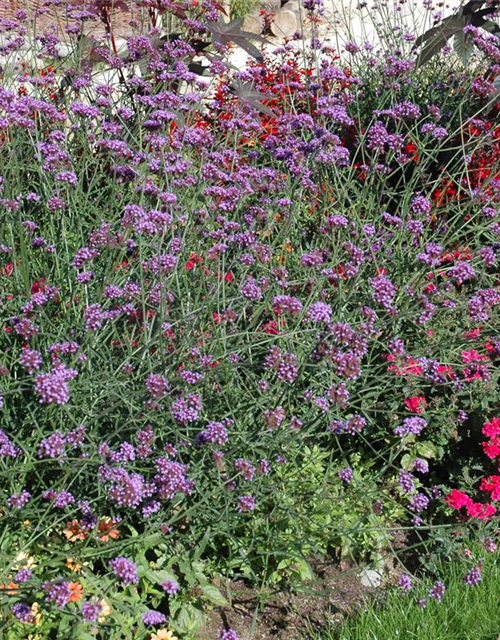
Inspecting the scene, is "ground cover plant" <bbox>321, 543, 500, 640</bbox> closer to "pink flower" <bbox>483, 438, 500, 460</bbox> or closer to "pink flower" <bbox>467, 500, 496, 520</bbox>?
"pink flower" <bbox>467, 500, 496, 520</bbox>

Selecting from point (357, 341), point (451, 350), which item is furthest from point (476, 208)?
point (357, 341)

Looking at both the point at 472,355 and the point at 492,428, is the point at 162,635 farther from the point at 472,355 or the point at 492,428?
the point at 472,355

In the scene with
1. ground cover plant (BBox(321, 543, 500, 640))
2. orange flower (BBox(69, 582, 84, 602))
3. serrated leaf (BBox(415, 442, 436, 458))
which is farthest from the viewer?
serrated leaf (BBox(415, 442, 436, 458))

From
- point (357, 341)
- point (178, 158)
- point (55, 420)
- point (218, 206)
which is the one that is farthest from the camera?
point (178, 158)

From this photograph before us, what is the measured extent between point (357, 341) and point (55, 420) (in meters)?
0.91

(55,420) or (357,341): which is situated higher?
(357,341)

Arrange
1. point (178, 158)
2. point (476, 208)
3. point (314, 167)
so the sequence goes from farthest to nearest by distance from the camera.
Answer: point (476, 208), point (314, 167), point (178, 158)

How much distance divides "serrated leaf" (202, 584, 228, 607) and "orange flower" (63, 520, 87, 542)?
16.3 inches

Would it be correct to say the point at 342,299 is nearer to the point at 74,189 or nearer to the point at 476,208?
the point at 74,189

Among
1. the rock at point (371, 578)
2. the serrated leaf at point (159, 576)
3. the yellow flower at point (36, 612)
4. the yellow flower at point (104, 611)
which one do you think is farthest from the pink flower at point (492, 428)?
the yellow flower at point (36, 612)

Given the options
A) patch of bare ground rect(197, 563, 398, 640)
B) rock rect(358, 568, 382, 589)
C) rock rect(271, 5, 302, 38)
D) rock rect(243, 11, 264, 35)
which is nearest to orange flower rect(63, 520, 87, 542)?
patch of bare ground rect(197, 563, 398, 640)

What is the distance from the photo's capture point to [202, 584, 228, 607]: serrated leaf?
8.09 ft

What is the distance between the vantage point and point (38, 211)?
11.0ft

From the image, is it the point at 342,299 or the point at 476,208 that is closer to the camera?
the point at 342,299
